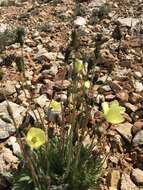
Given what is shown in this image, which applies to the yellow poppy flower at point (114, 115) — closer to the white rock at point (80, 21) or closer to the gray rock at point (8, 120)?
the gray rock at point (8, 120)

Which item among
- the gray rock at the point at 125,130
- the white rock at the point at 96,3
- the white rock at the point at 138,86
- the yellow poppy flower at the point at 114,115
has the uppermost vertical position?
the yellow poppy flower at the point at 114,115

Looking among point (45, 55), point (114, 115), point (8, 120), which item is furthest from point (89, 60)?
point (45, 55)

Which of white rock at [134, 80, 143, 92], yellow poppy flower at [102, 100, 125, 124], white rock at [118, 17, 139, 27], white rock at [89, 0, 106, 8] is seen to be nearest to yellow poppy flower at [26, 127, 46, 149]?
yellow poppy flower at [102, 100, 125, 124]

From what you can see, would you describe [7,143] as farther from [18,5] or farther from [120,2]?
[18,5]

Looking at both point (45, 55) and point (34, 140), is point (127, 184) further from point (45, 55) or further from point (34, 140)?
point (45, 55)

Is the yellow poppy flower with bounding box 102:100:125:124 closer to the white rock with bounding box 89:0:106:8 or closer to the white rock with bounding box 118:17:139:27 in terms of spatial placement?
the white rock with bounding box 118:17:139:27

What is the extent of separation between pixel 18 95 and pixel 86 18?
257 centimetres

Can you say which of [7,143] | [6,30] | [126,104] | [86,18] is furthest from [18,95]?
[86,18]

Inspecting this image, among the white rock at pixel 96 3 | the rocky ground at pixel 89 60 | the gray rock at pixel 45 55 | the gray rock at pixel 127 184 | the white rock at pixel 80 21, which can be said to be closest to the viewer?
the gray rock at pixel 127 184

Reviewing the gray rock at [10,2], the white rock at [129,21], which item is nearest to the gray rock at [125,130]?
the white rock at [129,21]

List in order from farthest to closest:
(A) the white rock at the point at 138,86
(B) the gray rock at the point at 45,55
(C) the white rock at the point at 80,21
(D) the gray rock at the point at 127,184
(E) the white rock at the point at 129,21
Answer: (C) the white rock at the point at 80,21
(E) the white rock at the point at 129,21
(B) the gray rock at the point at 45,55
(A) the white rock at the point at 138,86
(D) the gray rock at the point at 127,184

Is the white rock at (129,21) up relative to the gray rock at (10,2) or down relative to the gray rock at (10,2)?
up

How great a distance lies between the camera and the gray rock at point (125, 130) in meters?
4.38

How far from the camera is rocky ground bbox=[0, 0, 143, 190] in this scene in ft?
13.6
